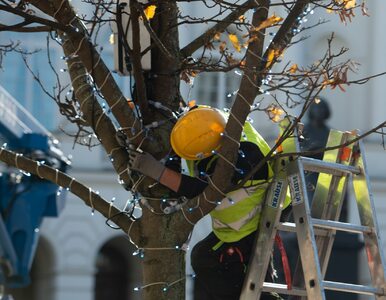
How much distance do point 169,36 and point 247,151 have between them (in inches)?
28.0

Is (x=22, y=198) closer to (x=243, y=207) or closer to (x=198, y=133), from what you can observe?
(x=243, y=207)

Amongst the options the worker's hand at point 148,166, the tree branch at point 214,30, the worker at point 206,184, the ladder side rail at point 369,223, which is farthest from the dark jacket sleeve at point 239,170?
the tree branch at point 214,30

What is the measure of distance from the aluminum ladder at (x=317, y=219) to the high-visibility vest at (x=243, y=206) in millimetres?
66

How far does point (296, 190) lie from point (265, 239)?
290 millimetres

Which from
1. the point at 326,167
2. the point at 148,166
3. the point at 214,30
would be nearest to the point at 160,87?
the point at 214,30

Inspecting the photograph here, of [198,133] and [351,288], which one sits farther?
[198,133]

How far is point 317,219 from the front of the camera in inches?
263

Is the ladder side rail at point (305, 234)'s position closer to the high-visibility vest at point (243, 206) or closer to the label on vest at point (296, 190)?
the label on vest at point (296, 190)

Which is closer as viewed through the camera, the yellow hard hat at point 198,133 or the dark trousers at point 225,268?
the yellow hard hat at point 198,133

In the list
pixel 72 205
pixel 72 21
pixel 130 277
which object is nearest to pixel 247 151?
pixel 72 21

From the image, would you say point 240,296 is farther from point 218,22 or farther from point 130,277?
point 130,277

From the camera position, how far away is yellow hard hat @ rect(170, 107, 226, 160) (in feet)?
21.5

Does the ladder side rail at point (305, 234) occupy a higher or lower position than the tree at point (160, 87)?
lower

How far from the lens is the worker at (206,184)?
6.55 m
